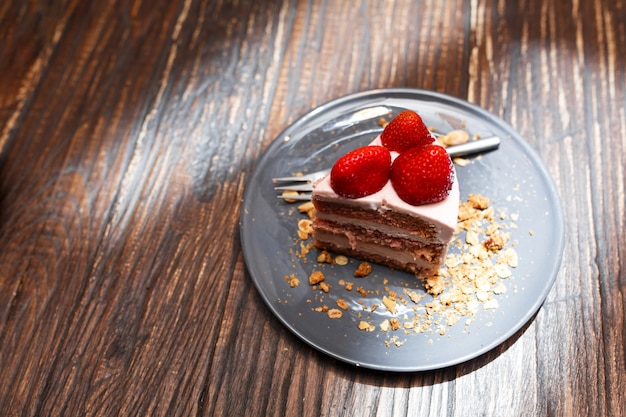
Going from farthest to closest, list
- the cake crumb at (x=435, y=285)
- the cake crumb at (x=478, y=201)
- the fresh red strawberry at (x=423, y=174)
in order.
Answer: the cake crumb at (x=478, y=201) < the cake crumb at (x=435, y=285) < the fresh red strawberry at (x=423, y=174)

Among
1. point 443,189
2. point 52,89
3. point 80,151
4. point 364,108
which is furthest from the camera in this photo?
point 52,89

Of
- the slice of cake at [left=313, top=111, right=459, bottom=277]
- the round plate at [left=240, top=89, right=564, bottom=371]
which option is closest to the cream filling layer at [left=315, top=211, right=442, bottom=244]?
the slice of cake at [left=313, top=111, right=459, bottom=277]

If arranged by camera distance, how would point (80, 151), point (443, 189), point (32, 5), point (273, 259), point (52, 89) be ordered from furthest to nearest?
point (32, 5) → point (52, 89) → point (80, 151) → point (273, 259) → point (443, 189)

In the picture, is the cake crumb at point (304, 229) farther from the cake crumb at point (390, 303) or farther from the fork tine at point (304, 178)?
the cake crumb at point (390, 303)

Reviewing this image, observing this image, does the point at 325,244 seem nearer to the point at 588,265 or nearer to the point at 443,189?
the point at 443,189

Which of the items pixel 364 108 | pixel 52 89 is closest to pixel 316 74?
pixel 364 108

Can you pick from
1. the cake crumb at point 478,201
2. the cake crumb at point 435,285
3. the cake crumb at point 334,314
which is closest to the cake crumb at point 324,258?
the cake crumb at point 334,314

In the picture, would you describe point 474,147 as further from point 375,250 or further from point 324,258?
point 324,258

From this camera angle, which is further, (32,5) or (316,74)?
(32,5)
